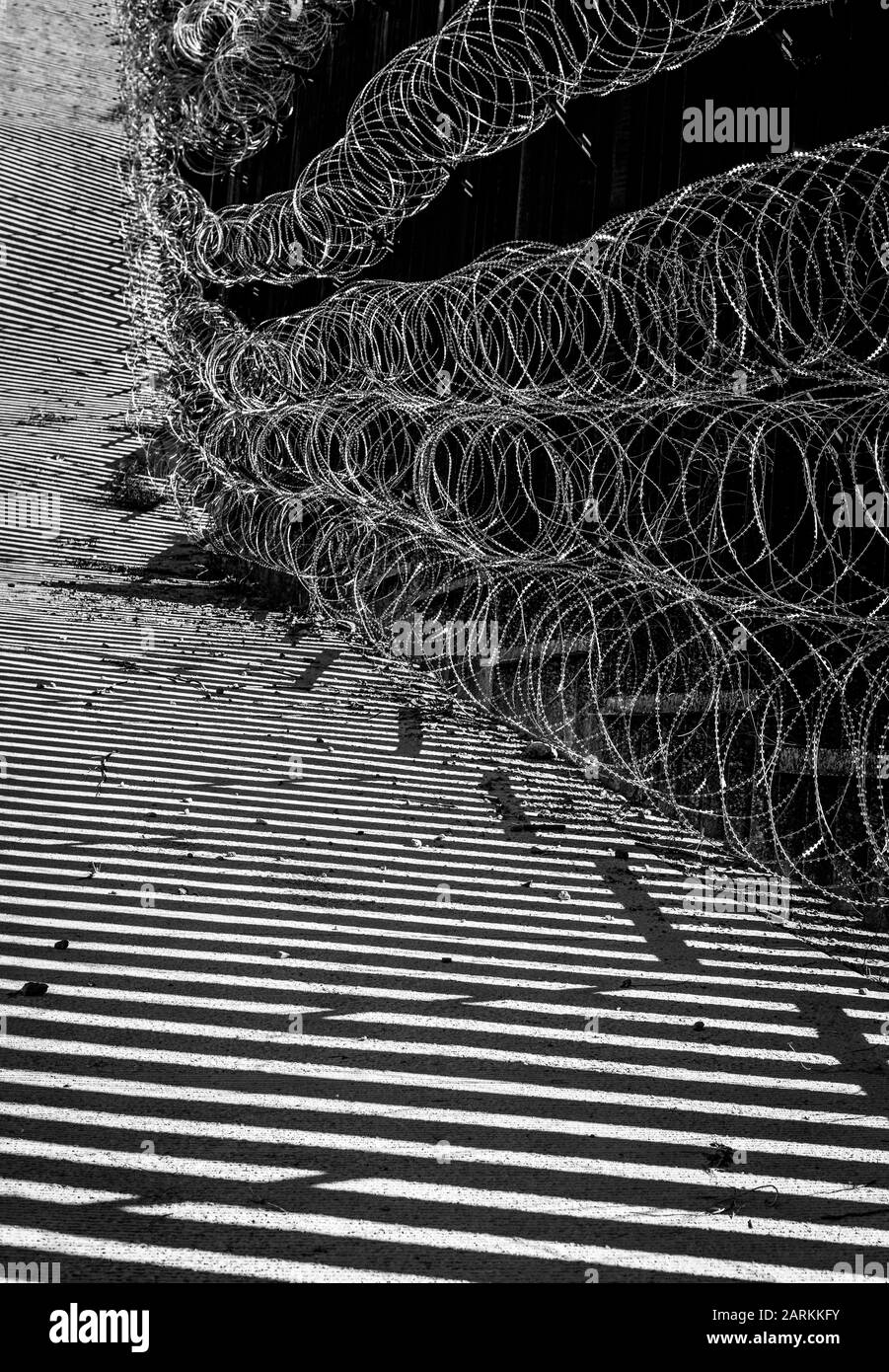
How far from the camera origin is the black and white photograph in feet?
→ 9.07

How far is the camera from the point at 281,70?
50.8 ft

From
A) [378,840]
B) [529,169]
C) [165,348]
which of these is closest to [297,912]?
[378,840]

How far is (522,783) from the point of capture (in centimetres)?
671

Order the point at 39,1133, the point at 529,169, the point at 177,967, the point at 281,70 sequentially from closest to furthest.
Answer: the point at 39,1133 < the point at 177,967 < the point at 529,169 < the point at 281,70

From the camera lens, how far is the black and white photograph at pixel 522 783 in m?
2.77

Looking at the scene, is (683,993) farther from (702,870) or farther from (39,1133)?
(39,1133)

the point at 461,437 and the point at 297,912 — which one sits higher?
the point at 461,437


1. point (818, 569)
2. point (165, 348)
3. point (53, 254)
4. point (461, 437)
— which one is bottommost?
point (818, 569)

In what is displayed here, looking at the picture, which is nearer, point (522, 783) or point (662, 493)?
point (662, 493)

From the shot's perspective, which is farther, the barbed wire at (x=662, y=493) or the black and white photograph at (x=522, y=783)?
the barbed wire at (x=662, y=493)

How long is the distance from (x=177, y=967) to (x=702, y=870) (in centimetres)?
222

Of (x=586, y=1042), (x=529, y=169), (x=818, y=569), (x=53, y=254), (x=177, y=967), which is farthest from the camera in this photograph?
(x=53, y=254)

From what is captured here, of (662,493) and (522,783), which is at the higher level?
(662,493)

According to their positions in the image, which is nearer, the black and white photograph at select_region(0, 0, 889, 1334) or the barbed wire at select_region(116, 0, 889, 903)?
the black and white photograph at select_region(0, 0, 889, 1334)
